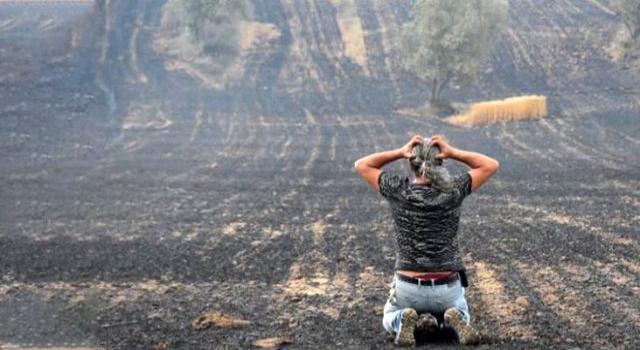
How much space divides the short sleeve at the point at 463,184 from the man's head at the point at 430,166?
0.27 feet

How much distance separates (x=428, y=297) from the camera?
6676mm

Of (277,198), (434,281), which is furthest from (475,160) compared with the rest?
(277,198)

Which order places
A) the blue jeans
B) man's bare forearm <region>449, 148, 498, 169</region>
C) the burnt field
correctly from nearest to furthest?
the blue jeans, man's bare forearm <region>449, 148, 498, 169</region>, the burnt field

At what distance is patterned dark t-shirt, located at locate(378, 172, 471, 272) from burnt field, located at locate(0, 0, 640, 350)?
4.02 ft

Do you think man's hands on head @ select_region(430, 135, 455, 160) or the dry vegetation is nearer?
man's hands on head @ select_region(430, 135, 455, 160)

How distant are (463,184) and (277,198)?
1234 cm

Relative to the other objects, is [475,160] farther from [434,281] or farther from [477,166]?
[434,281]

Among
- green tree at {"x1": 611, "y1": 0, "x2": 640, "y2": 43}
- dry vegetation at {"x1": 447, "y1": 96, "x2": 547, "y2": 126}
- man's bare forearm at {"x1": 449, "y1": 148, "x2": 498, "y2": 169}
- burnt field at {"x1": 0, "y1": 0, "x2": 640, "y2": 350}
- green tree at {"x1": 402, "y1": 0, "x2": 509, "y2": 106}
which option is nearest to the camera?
man's bare forearm at {"x1": 449, "y1": 148, "x2": 498, "y2": 169}

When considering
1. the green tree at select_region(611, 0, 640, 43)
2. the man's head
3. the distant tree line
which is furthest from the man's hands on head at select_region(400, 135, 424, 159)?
the distant tree line

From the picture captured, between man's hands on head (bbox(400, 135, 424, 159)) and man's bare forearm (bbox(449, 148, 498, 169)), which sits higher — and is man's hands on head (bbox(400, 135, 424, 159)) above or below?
above

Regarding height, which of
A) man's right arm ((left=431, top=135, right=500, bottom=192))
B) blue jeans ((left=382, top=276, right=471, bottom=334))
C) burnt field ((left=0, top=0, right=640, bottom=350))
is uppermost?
man's right arm ((left=431, top=135, right=500, bottom=192))

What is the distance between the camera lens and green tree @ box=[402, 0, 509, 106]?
3859 cm

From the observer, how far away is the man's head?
21.4ft

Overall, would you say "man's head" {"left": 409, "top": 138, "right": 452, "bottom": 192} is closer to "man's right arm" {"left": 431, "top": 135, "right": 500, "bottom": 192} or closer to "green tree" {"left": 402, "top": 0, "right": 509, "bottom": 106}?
"man's right arm" {"left": 431, "top": 135, "right": 500, "bottom": 192}
